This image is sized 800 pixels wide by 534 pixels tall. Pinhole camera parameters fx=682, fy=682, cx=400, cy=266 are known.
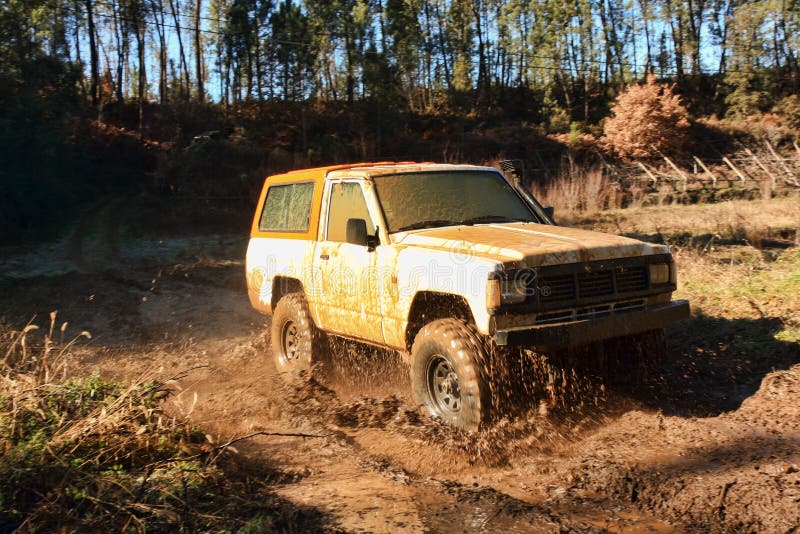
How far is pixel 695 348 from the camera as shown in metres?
6.49

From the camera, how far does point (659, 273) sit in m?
5.07

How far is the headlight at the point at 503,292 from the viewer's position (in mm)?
4414

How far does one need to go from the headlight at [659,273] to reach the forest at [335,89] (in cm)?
1916

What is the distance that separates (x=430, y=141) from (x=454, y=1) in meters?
20.0

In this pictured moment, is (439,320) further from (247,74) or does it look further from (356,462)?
(247,74)

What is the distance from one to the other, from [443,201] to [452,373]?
1656 mm

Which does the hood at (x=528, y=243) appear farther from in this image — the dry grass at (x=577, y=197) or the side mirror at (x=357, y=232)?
the dry grass at (x=577, y=197)

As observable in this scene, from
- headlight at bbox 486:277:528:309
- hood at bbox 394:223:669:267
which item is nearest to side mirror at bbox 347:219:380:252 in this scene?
hood at bbox 394:223:669:267

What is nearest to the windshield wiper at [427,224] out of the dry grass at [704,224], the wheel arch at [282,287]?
the wheel arch at [282,287]

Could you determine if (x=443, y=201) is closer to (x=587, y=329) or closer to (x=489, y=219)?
(x=489, y=219)

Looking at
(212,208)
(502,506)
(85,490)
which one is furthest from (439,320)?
(212,208)

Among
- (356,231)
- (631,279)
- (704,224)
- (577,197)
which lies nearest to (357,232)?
(356,231)

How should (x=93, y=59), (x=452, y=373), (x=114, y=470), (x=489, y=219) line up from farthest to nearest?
(x=93, y=59)
(x=489, y=219)
(x=452, y=373)
(x=114, y=470)

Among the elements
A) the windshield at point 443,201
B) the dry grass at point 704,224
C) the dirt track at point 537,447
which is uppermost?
the windshield at point 443,201
